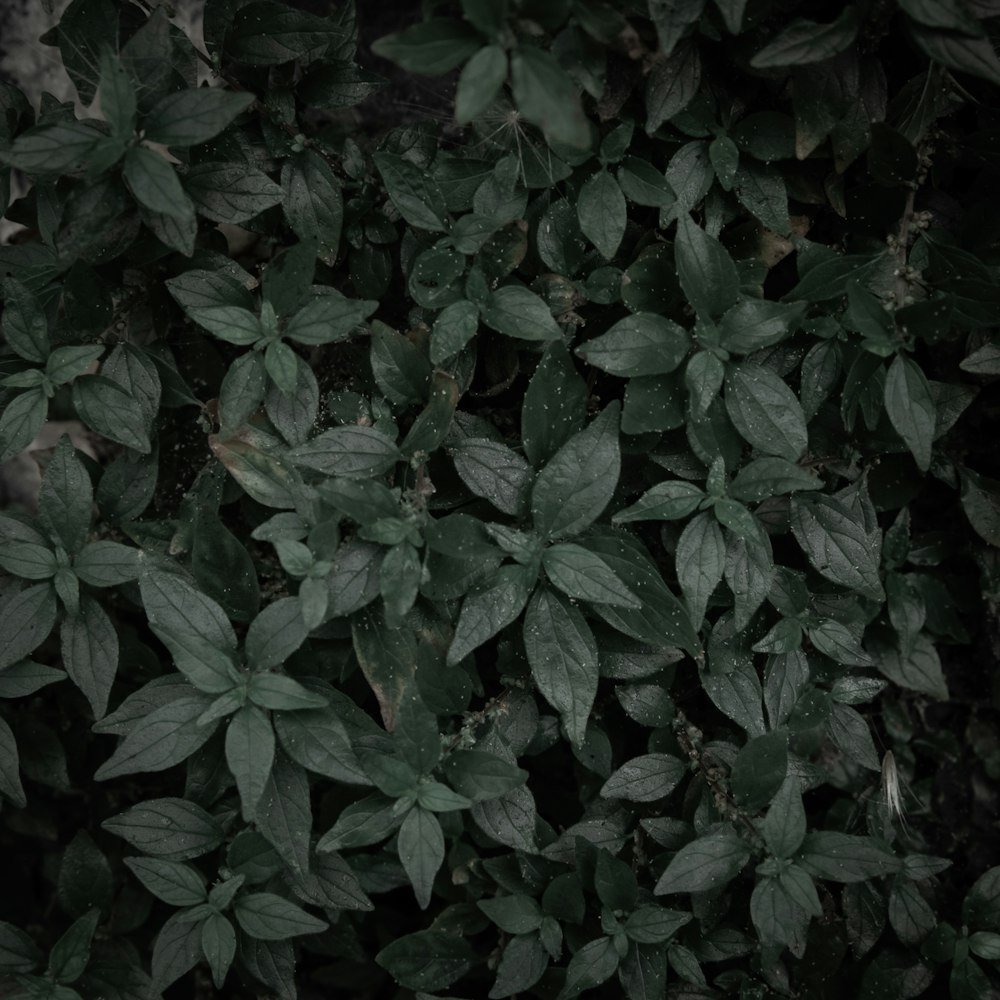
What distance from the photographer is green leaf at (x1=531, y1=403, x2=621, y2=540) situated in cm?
160

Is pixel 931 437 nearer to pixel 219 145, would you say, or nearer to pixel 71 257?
pixel 219 145

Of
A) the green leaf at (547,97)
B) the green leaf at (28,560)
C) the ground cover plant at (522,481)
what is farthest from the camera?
the green leaf at (28,560)

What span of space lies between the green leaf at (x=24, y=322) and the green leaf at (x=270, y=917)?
1101mm

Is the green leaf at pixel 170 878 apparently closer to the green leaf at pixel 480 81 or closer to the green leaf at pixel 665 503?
the green leaf at pixel 665 503

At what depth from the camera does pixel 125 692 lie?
2062mm

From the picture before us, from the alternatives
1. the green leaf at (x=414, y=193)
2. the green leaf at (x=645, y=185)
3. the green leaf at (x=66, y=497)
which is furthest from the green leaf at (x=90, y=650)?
the green leaf at (x=645, y=185)

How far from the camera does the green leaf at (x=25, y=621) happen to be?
5.55 ft

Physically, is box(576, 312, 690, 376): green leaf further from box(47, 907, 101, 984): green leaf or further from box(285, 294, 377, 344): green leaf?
box(47, 907, 101, 984): green leaf

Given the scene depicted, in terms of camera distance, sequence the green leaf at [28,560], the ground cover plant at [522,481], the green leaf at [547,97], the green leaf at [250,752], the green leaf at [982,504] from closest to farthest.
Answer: the green leaf at [547,97]
the green leaf at [250,752]
the ground cover plant at [522,481]
the green leaf at [28,560]
the green leaf at [982,504]

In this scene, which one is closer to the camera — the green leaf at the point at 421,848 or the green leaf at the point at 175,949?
the green leaf at the point at 421,848

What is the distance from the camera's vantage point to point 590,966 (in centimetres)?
173

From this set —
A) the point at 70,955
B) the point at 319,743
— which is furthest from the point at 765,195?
the point at 70,955

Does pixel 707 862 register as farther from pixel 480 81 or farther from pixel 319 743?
pixel 480 81

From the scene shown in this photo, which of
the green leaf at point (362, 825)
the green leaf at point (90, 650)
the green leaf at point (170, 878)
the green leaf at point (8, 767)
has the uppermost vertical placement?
the green leaf at point (90, 650)
